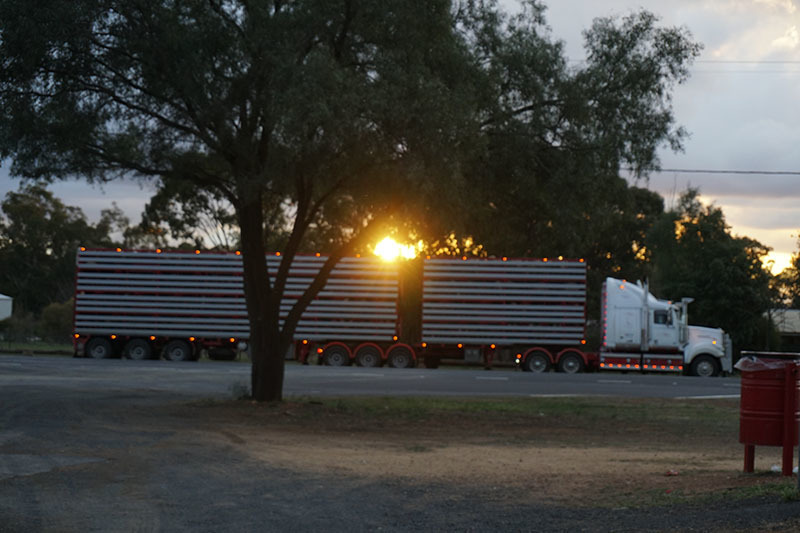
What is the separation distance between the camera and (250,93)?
1872 cm

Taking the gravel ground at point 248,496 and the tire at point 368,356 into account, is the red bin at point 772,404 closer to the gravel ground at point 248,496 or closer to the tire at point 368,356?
the gravel ground at point 248,496

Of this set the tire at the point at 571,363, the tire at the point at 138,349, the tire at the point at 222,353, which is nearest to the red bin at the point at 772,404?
the tire at the point at 571,363

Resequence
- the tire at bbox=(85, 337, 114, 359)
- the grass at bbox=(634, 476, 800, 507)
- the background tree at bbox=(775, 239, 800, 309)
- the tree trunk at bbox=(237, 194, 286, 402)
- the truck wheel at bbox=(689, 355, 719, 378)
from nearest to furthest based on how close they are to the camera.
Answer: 1. the grass at bbox=(634, 476, 800, 507)
2. the tree trunk at bbox=(237, 194, 286, 402)
3. the truck wheel at bbox=(689, 355, 719, 378)
4. the tire at bbox=(85, 337, 114, 359)
5. the background tree at bbox=(775, 239, 800, 309)

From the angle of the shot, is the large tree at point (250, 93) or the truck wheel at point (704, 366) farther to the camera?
the truck wheel at point (704, 366)

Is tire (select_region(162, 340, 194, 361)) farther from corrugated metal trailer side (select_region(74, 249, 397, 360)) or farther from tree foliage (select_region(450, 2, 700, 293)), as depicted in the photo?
tree foliage (select_region(450, 2, 700, 293))

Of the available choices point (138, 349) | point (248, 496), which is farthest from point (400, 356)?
point (248, 496)

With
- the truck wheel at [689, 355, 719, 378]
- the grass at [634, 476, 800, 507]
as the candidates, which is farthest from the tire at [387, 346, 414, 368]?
the grass at [634, 476, 800, 507]

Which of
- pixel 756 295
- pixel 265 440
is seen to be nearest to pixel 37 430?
pixel 265 440

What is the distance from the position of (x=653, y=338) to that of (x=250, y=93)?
24305 millimetres

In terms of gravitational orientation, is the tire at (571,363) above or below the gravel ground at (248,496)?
above

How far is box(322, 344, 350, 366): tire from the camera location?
1614 inches

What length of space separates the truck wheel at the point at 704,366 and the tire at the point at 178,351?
63.6ft

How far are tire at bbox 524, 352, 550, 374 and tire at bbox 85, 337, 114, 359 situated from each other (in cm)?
1638

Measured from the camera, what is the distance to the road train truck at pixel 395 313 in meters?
39.7
